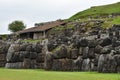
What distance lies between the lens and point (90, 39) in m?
55.5

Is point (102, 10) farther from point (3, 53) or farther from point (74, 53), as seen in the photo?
point (74, 53)

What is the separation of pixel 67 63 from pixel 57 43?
21.4 feet

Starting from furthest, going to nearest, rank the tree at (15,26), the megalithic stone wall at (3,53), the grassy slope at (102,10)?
1. the tree at (15,26)
2. the grassy slope at (102,10)
3. the megalithic stone wall at (3,53)

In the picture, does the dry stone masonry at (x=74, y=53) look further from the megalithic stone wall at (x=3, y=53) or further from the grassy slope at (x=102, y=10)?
the grassy slope at (x=102, y=10)

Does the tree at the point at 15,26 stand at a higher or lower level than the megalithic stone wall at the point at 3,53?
higher

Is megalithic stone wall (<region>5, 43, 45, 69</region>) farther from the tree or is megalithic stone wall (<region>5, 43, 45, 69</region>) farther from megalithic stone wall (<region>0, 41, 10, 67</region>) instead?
the tree

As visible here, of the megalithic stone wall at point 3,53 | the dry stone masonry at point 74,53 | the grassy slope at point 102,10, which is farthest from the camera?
the grassy slope at point 102,10

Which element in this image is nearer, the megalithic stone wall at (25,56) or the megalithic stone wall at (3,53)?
the megalithic stone wall at (25,56)

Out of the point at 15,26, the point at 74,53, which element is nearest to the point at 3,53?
the point at 74,53

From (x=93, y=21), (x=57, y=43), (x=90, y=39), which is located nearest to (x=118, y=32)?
(x=90, y=39)

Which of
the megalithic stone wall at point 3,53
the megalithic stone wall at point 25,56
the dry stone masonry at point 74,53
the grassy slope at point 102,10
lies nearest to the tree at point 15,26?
the grassy slope at point 102,10

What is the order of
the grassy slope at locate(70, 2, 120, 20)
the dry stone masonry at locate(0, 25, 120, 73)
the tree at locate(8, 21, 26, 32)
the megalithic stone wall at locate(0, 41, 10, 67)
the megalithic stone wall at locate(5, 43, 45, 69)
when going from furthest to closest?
the tree at locate(8, 21, 26, 32)
the grassy slope at locate(70, 2, 120, 20)
the megalithic stone wall at locate(0, 41, 10, 67)
the megalithic stone wall at locate(5, 43, 45, 69)
the dry stone masonry at locate(0, 25, 120, 73)

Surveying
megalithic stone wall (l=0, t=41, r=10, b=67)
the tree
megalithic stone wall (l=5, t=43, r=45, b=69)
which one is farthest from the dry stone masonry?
the tree

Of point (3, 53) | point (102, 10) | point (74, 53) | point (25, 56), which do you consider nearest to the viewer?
point (74, 53)
